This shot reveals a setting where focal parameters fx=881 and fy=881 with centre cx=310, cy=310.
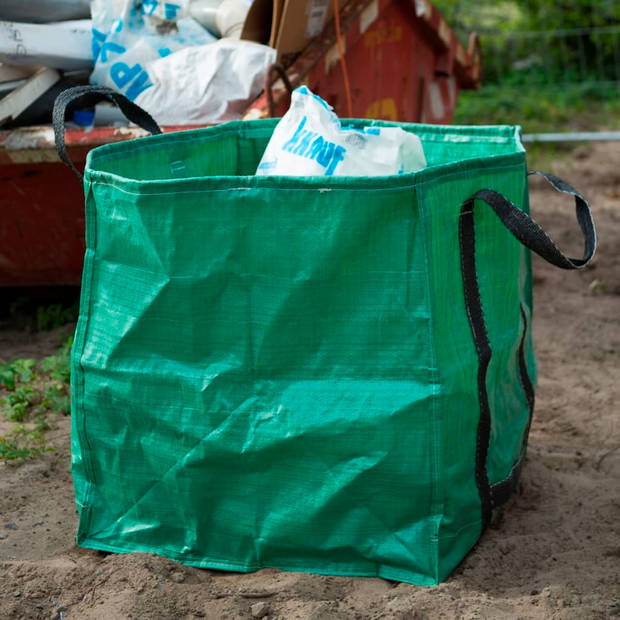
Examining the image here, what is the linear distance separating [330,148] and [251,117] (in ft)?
2.56

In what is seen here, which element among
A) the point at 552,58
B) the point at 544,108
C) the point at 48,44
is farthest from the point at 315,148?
the point at 552,58

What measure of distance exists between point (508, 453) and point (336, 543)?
19.1 inches

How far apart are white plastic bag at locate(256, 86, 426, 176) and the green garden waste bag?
0.25 meters

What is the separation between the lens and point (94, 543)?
192 centimetres

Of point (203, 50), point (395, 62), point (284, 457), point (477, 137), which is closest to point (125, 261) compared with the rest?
point (284, 457)

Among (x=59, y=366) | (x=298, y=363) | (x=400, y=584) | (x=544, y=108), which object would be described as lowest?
(x=544, y=108)

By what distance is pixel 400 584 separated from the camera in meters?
1.77

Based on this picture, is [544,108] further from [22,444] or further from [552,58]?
[22,444]

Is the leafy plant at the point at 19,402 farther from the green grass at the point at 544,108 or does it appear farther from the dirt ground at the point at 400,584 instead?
the green grass at the point at 544,108

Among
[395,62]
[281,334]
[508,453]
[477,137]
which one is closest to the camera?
[281,334]

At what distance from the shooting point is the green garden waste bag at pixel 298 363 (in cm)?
164

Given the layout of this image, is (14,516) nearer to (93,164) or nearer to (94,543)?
(94,543)

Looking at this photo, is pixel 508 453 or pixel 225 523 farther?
pixel 508 453

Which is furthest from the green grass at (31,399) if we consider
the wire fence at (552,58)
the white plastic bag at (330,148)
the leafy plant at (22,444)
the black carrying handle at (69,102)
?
the wire fence at (552,58)
